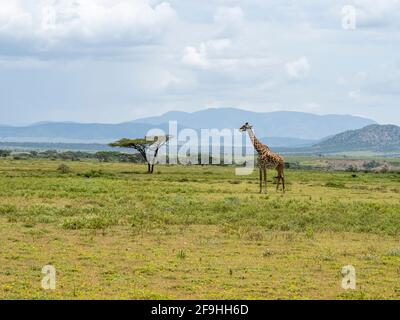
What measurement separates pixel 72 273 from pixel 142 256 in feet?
8.98

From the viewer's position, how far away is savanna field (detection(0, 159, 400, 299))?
1394 cm

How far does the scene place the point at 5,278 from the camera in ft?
47.8

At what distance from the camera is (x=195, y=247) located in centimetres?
1919

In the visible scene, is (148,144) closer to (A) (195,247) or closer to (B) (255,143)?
(B) (255,143)

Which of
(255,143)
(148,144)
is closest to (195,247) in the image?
→ (255,143)

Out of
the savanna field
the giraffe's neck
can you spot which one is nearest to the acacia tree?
the giraffe's neck

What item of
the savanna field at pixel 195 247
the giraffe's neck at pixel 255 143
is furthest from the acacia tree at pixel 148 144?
the savanna field at pixel 195 247

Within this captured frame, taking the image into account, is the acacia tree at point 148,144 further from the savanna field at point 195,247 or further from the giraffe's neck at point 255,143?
the savanna field at point 195,247

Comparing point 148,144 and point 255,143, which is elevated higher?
point 148,144

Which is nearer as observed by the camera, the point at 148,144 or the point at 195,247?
the point at 195,247

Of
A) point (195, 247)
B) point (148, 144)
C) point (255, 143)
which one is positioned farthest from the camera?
point (148, 144)

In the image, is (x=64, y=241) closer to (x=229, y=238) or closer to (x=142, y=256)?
(x=142, y=256)
